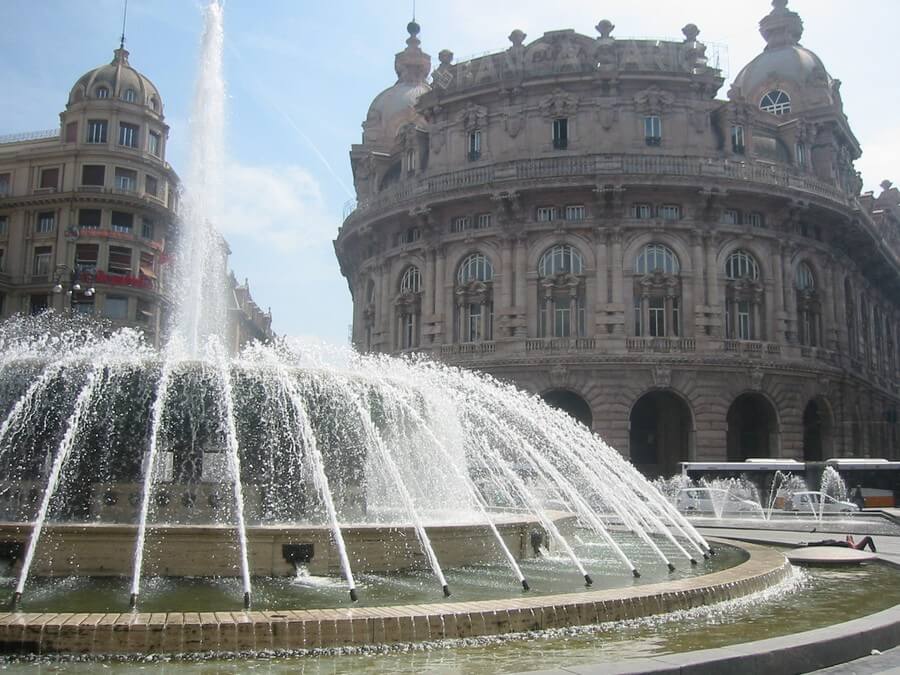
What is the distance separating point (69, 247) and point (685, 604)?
50.6 meters

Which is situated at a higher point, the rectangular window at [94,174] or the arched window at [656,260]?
the rectangular window at [94,174]

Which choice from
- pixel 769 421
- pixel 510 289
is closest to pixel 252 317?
pixel 510 289

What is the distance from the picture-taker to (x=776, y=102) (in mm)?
52281

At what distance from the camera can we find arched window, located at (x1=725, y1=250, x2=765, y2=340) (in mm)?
40781

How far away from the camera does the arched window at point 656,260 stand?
4050cm

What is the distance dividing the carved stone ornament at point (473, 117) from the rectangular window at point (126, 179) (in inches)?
870

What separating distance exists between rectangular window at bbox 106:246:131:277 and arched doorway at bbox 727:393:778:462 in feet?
112

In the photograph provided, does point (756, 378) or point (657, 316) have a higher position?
point (657, 316)

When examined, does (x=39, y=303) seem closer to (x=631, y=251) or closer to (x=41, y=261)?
(x=41, y=261)

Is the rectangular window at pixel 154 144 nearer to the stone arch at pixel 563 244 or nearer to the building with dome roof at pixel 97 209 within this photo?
the building with dome roof at pixel 97 209

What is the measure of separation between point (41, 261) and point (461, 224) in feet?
87.3

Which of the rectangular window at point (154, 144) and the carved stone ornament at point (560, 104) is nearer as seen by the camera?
the carved stone ornament at point (560, 104)

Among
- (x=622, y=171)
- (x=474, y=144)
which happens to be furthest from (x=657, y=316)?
(x=474, y=144)

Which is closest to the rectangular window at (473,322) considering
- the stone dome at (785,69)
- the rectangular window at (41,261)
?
the stone dome at (785,69)
